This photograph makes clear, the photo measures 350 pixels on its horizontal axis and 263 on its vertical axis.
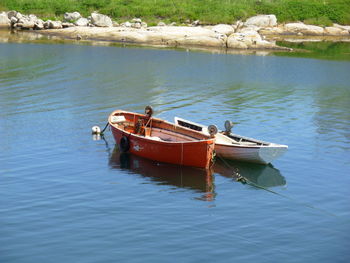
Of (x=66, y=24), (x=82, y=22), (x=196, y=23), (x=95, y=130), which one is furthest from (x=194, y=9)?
(x=95, y=130)

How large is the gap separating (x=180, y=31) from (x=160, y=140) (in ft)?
199

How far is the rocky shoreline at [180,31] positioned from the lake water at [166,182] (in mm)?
33480

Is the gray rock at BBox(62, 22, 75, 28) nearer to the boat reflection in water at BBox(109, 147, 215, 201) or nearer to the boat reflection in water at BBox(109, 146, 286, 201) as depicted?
the boat reflection in water at BBox(109, 147, 215, 201)

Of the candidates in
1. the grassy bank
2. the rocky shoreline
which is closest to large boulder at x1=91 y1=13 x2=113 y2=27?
the rocky shoreline

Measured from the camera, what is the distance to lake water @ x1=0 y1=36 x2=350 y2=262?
61.4ft

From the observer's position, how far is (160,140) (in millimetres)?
28469

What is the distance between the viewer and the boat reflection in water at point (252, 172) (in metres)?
26.2

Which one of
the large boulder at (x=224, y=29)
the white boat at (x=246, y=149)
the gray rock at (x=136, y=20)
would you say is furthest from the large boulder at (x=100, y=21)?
the white boat at (x=246, y=149)

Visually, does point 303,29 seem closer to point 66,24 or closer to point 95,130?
point 66,24

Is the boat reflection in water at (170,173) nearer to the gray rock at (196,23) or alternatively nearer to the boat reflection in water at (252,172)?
the boat reflection in water at (252,172)

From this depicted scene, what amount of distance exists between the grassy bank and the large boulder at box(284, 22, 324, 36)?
3450mm

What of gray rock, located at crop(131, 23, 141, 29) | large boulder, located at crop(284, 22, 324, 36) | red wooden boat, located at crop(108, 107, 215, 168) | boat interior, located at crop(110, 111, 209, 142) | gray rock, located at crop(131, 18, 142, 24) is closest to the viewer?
red wooden boat, located at crop(108, 107, 215, 168)

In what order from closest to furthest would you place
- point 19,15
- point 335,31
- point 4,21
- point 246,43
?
1. point 246,43
2. point 4,21
3. point 19,15
4. point 335,31

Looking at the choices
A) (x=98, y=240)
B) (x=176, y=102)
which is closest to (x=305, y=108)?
(x=176, y=102)
